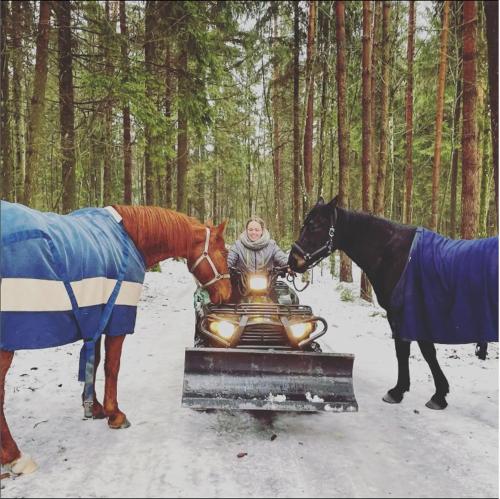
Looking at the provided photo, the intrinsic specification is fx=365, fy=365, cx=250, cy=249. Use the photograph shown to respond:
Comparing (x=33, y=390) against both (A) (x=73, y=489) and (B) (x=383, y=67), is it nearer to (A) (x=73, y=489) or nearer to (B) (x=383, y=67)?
(A) (x=73, y=489)

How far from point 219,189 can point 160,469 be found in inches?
1344

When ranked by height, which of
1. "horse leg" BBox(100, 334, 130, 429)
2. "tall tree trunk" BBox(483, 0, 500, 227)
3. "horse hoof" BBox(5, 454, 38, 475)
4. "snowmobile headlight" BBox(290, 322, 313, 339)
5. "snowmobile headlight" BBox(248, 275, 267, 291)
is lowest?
"horse hoof" BBox(5, 454, 38, 475)

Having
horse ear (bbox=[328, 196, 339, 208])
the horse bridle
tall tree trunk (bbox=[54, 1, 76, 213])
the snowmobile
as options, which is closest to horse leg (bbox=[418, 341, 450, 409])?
the snowmobile

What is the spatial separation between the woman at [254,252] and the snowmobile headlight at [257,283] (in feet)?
1.37

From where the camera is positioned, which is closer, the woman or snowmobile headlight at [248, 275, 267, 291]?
snowmobile headlight at [248, 275, 267, 291]

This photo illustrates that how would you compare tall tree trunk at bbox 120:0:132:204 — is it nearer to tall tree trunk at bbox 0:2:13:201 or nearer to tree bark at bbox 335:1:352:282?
tall tree trunk at bbox 0:2:13:201

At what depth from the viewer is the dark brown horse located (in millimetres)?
3297

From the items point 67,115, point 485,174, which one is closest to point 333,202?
point 67,115

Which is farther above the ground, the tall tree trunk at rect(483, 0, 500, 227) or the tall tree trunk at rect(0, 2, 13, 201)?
the tall tree trunk at rect(0, 2, 13, 201)

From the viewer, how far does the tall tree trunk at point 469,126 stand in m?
6.14

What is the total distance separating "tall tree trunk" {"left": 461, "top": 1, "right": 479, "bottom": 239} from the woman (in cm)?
388

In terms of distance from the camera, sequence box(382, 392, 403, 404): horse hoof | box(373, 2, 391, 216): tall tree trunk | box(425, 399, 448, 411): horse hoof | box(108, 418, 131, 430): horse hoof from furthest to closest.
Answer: box(373, 2, 391, 216): tall tree trunk, box(382, 392, 403, 404): horse hoof, box(425, 399, 448, 411): horse hoof, box(108, 418, 131, 430): horse hoof

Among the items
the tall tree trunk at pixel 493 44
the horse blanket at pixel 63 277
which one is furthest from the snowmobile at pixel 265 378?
the tall tree trunk at pixel 493 44

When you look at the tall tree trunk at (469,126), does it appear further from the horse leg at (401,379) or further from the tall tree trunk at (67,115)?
the tall tree trunk at (67,115)
